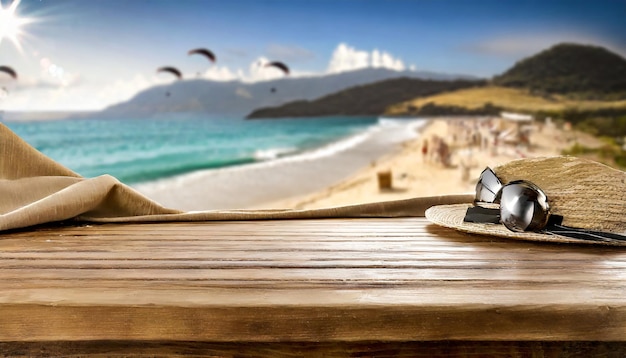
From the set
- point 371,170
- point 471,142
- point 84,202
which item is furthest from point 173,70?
point 84,202

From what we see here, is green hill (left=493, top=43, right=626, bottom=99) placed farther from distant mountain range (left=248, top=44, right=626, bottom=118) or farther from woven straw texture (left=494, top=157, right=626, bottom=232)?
woven straw texture (left=494, top=157, right=626, bottom=232)

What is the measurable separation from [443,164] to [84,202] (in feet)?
13.3

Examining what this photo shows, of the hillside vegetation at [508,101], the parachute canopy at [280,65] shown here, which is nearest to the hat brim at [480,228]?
the hillside vegetation at [508,101]

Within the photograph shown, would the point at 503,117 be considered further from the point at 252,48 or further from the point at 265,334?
the point at 265,334

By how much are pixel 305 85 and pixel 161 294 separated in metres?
4.71

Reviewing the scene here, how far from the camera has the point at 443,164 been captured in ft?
16.1

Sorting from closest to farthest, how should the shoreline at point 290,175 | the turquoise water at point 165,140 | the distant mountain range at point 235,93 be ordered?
1. the shoreline at point 290,175
2. the distant mountain range at point 235,93
3. the turquoise water at point 165,140

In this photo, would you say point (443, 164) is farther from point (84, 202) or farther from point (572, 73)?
point (84, 202)

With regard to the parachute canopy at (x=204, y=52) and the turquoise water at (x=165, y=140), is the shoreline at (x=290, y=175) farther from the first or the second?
the parachute canopy at (x=204, y=52)

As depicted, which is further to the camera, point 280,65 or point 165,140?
point 165,140

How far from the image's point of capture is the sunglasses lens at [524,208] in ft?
3.00

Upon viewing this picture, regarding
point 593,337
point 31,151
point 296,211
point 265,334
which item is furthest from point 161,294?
point 31,151

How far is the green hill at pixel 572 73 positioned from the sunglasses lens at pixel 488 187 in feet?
13.4

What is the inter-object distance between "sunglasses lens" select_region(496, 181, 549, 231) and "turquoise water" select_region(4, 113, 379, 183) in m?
4.42
